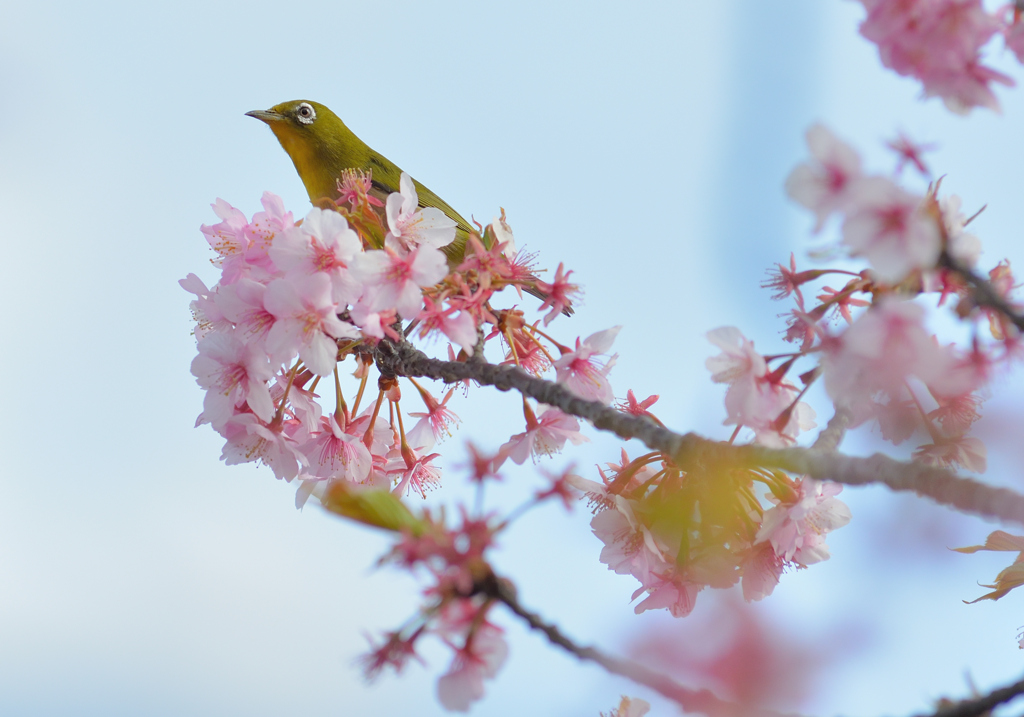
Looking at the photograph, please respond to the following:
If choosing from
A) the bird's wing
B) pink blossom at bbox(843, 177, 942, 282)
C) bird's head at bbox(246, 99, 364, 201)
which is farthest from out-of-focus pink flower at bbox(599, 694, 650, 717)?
bird's head at bbox(246, 99, 364, 201)

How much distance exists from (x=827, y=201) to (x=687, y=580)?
41.1 inches

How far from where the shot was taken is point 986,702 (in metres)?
0.90

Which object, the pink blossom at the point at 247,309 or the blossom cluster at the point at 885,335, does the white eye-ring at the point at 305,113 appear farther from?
the blossom cluster at the point at 885,335

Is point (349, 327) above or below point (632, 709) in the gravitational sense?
above

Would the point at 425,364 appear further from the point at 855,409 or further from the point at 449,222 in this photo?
the point at 855,409

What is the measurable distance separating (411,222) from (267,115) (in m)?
2.58

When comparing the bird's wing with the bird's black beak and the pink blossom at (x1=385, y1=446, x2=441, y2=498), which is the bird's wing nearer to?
the bird's black beak

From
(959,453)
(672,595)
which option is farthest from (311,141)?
(959,453)

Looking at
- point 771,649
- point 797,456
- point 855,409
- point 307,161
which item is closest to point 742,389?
point 855,409

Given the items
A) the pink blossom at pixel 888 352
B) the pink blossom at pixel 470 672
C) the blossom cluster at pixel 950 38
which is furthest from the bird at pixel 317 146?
the pink blossom at pixel 470 672

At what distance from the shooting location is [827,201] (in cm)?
101

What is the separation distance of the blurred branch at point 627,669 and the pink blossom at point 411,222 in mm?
921

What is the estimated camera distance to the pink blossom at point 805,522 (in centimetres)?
168

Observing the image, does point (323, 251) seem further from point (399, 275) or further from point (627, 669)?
point (627, 669)
